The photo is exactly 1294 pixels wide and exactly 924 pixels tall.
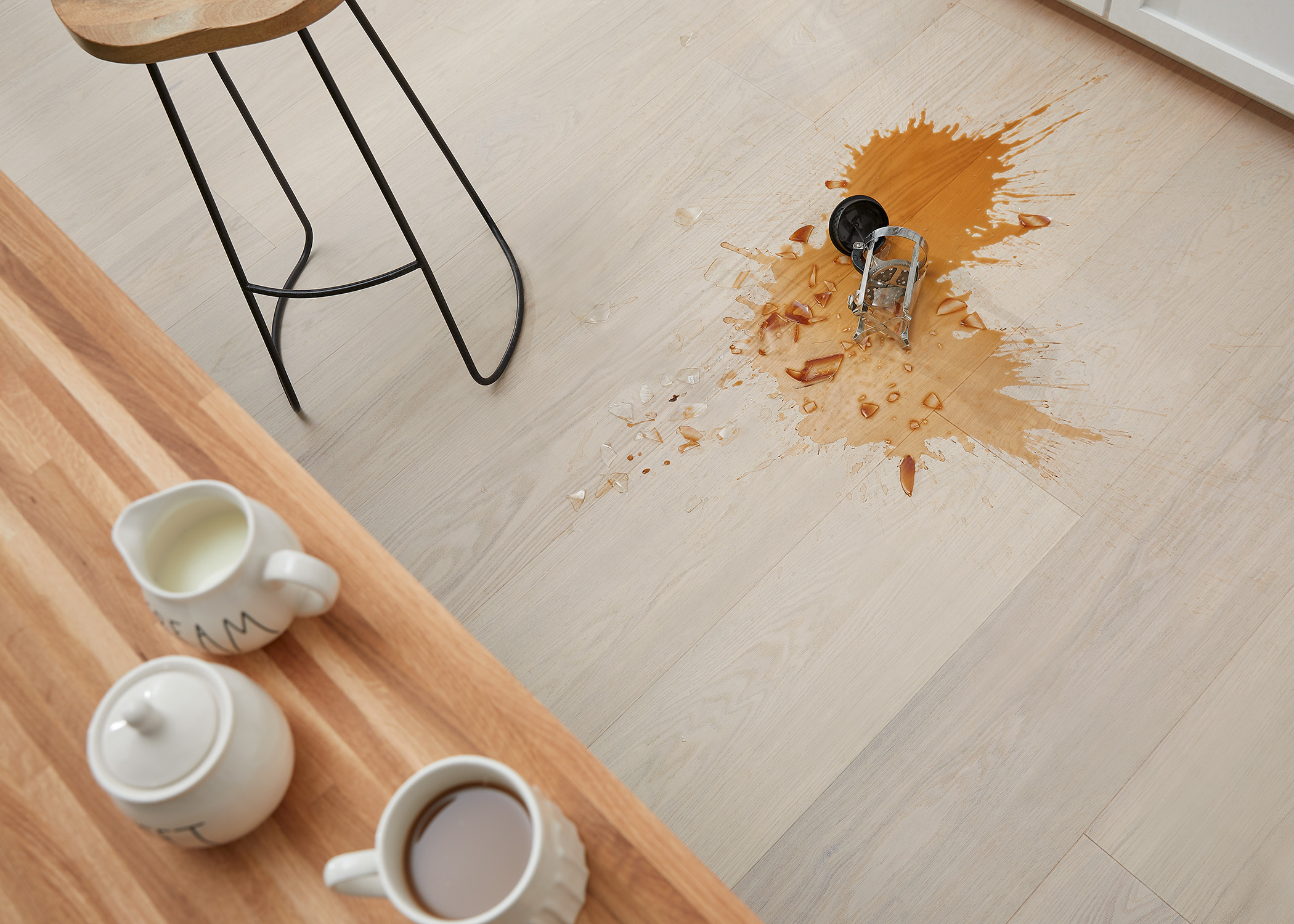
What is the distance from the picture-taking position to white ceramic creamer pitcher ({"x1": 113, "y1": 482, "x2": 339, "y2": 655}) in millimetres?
679

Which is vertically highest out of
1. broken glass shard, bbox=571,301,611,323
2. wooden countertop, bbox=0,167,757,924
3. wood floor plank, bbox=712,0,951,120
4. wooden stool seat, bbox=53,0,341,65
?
wooden stool seat, bbox=53,0,341,65

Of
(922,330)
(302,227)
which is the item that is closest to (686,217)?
(922,330)

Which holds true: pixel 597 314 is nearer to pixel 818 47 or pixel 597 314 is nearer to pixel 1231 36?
pixel 818 47

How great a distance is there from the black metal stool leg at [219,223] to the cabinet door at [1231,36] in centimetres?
173

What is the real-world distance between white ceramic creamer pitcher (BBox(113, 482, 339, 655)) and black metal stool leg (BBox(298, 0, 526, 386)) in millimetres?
755

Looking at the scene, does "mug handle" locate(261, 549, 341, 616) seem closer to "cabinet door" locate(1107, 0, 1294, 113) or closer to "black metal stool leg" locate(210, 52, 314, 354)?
"black metal stool leg" locate(210, 52, 314, 354)

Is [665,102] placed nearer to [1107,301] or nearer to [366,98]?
[366,98]

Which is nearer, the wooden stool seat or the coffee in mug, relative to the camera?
the coffee in mug

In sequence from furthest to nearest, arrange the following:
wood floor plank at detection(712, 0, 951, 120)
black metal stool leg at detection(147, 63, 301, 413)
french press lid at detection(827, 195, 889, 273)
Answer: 1. wood floor plank at detection(712, 0, 951, 120)
2. french press lid at detection(827, 195, 889, 273)
3. black metal stool leg at detection(147, 63, 301, 413)

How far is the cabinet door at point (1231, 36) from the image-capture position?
66.2 inches

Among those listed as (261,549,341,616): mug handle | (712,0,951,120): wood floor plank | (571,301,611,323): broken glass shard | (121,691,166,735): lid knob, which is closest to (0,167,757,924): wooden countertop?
(261,549,341,616): mug handle

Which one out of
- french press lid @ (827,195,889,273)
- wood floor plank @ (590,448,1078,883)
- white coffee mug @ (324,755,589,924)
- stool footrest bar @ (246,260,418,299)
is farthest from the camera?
french press lid @ (827,195,889,273)

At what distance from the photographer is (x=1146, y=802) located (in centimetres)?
136

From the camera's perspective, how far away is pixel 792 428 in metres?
1.68
